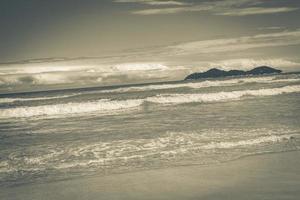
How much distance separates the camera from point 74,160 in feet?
35.5

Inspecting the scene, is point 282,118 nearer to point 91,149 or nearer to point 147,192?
point 91,149

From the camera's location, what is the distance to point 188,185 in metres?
7.86

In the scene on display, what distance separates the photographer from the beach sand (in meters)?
7.24

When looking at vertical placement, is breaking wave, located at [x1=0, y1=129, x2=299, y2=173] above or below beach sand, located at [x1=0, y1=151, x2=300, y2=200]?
above

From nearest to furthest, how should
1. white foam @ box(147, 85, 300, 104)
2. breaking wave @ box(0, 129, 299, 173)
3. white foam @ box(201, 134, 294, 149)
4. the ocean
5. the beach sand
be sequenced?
the beach sand < the ocean < breaking wave @ box(0, 129, 299, 173) < white foam @ box(201, 134, 294, 149) < white foam @ box(147, 85, 300, 104)

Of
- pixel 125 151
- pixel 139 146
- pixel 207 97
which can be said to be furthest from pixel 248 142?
pixel 207 97

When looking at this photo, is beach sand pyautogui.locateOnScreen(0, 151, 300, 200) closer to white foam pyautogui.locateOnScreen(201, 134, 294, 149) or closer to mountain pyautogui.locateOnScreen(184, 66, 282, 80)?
white foam pyautogui.locateOnScreen(201, 134, 294, 149)

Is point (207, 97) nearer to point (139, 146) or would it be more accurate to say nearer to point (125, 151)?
point (139, 146)

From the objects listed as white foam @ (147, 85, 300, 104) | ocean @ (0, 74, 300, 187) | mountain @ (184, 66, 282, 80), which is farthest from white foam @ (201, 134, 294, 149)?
mountain @ (184, 66, 282, 80)

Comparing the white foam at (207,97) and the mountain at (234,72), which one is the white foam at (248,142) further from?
the mountain at (234,72)

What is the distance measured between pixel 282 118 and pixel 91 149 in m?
9.40

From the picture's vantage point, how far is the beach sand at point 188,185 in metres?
7.24

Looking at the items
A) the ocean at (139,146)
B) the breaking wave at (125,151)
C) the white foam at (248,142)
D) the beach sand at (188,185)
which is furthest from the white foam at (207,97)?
the beach sand at (188,185)

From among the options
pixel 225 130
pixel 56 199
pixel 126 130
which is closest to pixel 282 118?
pixel 225 130
